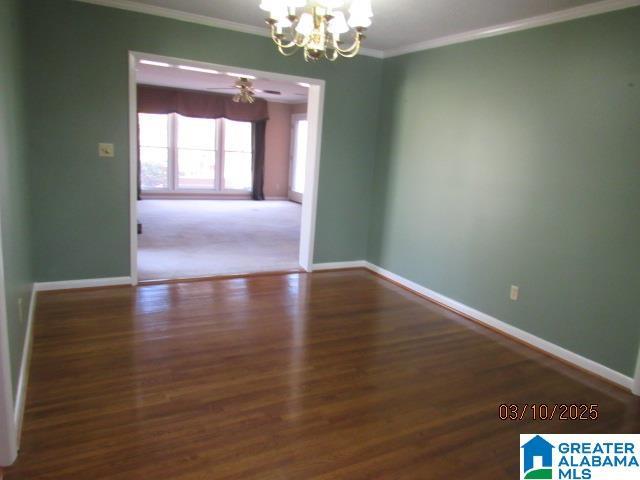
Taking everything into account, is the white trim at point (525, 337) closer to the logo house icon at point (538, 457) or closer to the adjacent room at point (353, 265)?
the adjacent room at point (353, 265)

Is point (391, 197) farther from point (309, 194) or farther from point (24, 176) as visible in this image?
point (24, 176)

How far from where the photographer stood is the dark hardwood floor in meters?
2.11

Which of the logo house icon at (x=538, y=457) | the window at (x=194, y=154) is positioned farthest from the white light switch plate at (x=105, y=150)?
the window at (x=194, y=154)

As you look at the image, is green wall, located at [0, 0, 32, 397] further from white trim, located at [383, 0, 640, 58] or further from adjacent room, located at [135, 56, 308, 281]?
white trim, located at [383, 0, 640, 58]

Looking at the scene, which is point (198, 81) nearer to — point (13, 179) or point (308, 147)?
point (308, 147)

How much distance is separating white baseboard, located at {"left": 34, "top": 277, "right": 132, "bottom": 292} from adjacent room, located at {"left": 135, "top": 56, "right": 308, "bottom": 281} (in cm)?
172

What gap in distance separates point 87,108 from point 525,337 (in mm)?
4021

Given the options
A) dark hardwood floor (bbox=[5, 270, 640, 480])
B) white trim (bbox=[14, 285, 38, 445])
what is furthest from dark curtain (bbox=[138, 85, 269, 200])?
white trim (bbox=[14, 285, 38, 445])

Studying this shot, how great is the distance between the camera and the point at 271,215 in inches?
356

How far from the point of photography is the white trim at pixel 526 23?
2982 mm

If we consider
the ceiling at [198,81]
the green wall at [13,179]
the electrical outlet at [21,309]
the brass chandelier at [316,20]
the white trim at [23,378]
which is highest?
the ceiling at [198,81]

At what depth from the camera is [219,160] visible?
36.2 ft

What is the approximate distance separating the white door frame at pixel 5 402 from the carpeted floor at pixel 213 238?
2.75 meters

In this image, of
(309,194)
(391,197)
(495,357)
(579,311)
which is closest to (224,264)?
(309,194)
